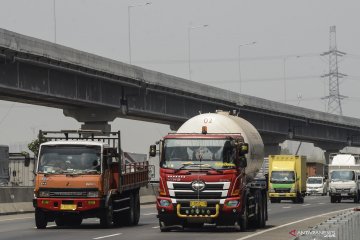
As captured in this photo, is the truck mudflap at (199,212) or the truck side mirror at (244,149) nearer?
the truck mudflap at (199,212)

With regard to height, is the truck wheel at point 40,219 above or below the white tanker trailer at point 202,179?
below

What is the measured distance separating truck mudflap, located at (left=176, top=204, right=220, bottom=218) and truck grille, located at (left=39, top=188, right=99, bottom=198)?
2.63 meters

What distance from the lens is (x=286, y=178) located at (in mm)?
59875

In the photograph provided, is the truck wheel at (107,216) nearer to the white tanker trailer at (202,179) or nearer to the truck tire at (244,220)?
A: the white tanker trailer at (202,179)

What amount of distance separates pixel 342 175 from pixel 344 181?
1.07 m

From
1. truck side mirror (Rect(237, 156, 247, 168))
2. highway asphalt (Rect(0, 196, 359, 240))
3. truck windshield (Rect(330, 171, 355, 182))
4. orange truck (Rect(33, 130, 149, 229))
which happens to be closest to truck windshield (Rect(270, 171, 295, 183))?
truck windshield (Rect(330, 171, 355, 182))

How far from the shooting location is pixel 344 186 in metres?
58.7

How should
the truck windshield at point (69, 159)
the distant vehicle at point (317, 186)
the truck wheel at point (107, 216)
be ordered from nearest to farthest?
the truck windshield at point (69, 159) < the truck wheel at point (107, 216) < the distant vehicle at point (317, 186)

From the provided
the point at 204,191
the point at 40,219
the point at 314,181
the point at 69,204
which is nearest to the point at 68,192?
the point at 69,204

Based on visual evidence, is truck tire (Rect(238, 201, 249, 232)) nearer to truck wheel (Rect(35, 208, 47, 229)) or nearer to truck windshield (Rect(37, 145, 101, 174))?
truck windshield (Rect(37, 145, 101, 174))

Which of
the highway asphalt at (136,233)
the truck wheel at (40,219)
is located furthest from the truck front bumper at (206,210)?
the truck wheel at (40,219)

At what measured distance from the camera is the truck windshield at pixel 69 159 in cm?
2695

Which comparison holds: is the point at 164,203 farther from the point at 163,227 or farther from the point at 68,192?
the point at 68,192

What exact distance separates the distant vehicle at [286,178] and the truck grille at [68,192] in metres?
33.7
